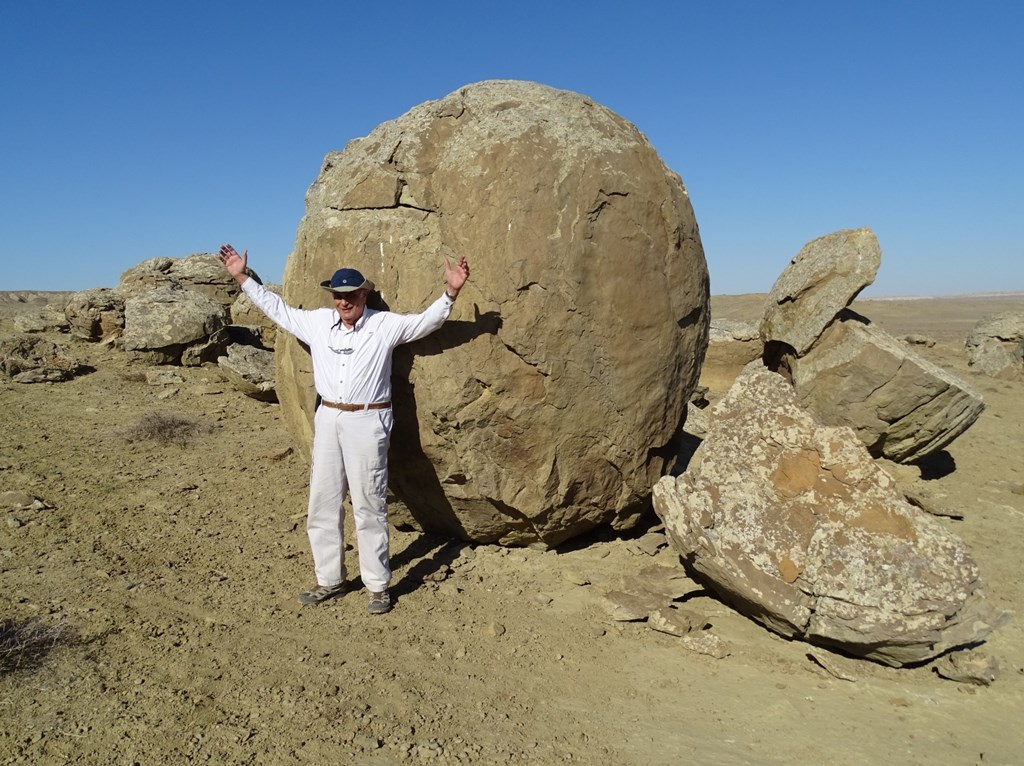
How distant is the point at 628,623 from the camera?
3945 mm

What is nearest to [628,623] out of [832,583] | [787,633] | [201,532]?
[787,633]

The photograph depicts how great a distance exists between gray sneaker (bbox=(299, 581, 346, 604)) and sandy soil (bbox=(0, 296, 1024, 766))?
56 mm

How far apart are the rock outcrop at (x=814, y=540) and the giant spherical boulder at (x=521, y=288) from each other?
0.48 metres

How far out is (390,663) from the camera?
10.9 ft

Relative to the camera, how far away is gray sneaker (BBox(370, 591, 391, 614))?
12.4 ft

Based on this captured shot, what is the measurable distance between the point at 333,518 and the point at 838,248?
494cm

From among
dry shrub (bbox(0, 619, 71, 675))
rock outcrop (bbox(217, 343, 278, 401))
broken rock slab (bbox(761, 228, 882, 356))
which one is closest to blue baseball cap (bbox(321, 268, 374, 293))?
dry shrub (bbox(0, 619, 71, 675))

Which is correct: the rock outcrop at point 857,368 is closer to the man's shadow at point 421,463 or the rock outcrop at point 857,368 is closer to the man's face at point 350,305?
the man's shadow at point 421,463

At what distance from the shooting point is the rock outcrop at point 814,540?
3.43m

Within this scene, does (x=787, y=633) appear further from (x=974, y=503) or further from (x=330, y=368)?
(x=974, y=503)

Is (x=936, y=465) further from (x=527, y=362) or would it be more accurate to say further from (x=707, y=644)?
(x=527, y=362)

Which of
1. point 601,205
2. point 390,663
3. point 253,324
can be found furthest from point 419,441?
point 253,324

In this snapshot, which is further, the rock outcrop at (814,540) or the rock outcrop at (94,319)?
the rock outcrop at (94,319)

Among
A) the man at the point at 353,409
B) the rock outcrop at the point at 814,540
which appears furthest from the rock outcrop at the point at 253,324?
the rock outcrop at the point at 814,540
